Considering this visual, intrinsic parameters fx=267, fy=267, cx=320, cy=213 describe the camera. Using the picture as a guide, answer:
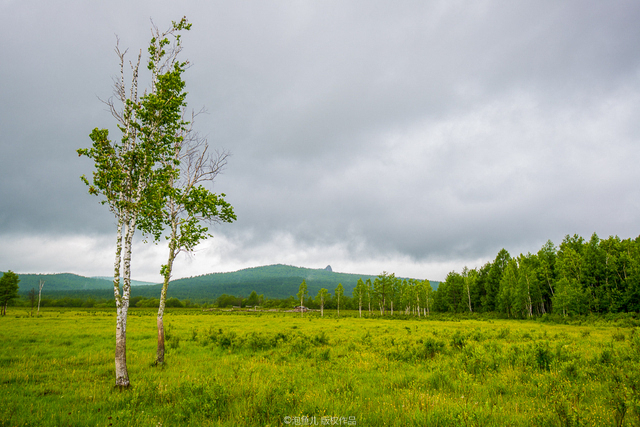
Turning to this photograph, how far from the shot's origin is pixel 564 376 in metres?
9.52

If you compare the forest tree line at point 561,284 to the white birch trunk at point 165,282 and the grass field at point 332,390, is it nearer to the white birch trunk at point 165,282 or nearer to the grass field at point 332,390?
the grass field at point 332,390

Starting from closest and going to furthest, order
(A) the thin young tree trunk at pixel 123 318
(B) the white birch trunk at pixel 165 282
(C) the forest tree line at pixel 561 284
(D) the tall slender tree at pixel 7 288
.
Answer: (A) the thin young tree trunk at pixel 123 318 → (B) the white birch trunk at pixel 165 282 → (C) the forest tree line at pixel 561 284 → (D) the tall slender tree at pixel 7 288

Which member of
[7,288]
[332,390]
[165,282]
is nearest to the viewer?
[332,390]

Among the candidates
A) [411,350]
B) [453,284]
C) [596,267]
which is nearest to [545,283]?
[596,267]

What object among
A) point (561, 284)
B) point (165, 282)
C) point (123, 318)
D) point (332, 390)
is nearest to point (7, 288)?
point (165, 282)

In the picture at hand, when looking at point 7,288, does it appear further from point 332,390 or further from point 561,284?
point 561,284

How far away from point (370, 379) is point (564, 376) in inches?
269

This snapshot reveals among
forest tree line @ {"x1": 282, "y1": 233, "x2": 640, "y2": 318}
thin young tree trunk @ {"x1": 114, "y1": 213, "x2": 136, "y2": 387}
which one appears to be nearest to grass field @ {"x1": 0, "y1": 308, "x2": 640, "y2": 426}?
thin young tree trunk @ {"x1": 114, "y1": 213, "x2": 136, "y2": 387}

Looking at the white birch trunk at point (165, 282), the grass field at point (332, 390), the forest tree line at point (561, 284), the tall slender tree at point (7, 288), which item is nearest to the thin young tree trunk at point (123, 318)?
the grass field at point (332, 390)

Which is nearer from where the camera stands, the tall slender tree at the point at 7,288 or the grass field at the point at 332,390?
the grass field at the point at 332,390

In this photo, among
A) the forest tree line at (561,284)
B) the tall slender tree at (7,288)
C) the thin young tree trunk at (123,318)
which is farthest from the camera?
the tall slender tree at (7,288)

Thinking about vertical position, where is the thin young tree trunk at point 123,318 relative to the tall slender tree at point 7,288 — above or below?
above

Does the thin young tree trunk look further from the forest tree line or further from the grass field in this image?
the forest tree line

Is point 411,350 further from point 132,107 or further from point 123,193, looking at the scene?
point 132,107
